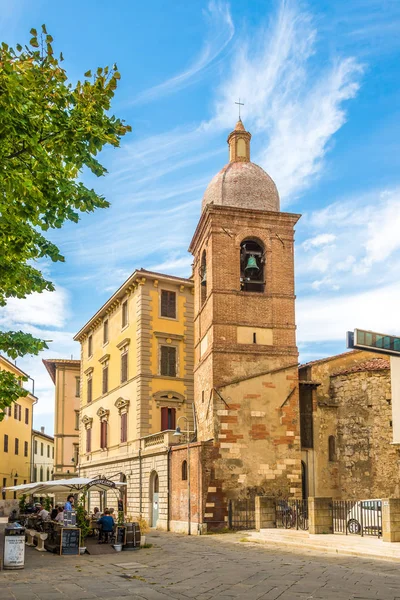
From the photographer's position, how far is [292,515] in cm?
2408

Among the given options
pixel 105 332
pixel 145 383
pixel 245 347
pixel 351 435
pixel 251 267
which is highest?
pixel 251 267

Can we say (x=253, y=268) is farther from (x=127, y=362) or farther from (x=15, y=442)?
(x=15, y=442)

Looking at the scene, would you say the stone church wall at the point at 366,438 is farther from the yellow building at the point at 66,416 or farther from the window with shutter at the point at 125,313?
the yellow building at the point at 66,416

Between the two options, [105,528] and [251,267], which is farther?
[251,267]

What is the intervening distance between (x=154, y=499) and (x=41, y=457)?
4225 cm

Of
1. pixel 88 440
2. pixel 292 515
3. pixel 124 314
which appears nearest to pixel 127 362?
pixel 124 314

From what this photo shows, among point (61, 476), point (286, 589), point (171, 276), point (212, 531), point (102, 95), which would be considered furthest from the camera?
point (61, 476)

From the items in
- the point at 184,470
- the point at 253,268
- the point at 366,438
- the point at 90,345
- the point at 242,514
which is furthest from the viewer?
the point at 90,345

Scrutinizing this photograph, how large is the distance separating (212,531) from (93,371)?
2013cm

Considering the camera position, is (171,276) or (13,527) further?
(171,276)

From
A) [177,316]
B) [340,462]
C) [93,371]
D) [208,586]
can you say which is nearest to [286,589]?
[208,586]

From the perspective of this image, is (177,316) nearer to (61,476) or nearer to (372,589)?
(61,476)

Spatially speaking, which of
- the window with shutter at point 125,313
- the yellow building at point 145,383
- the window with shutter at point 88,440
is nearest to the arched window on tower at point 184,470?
the yellow building at point 145,383

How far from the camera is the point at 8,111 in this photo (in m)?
8.75
